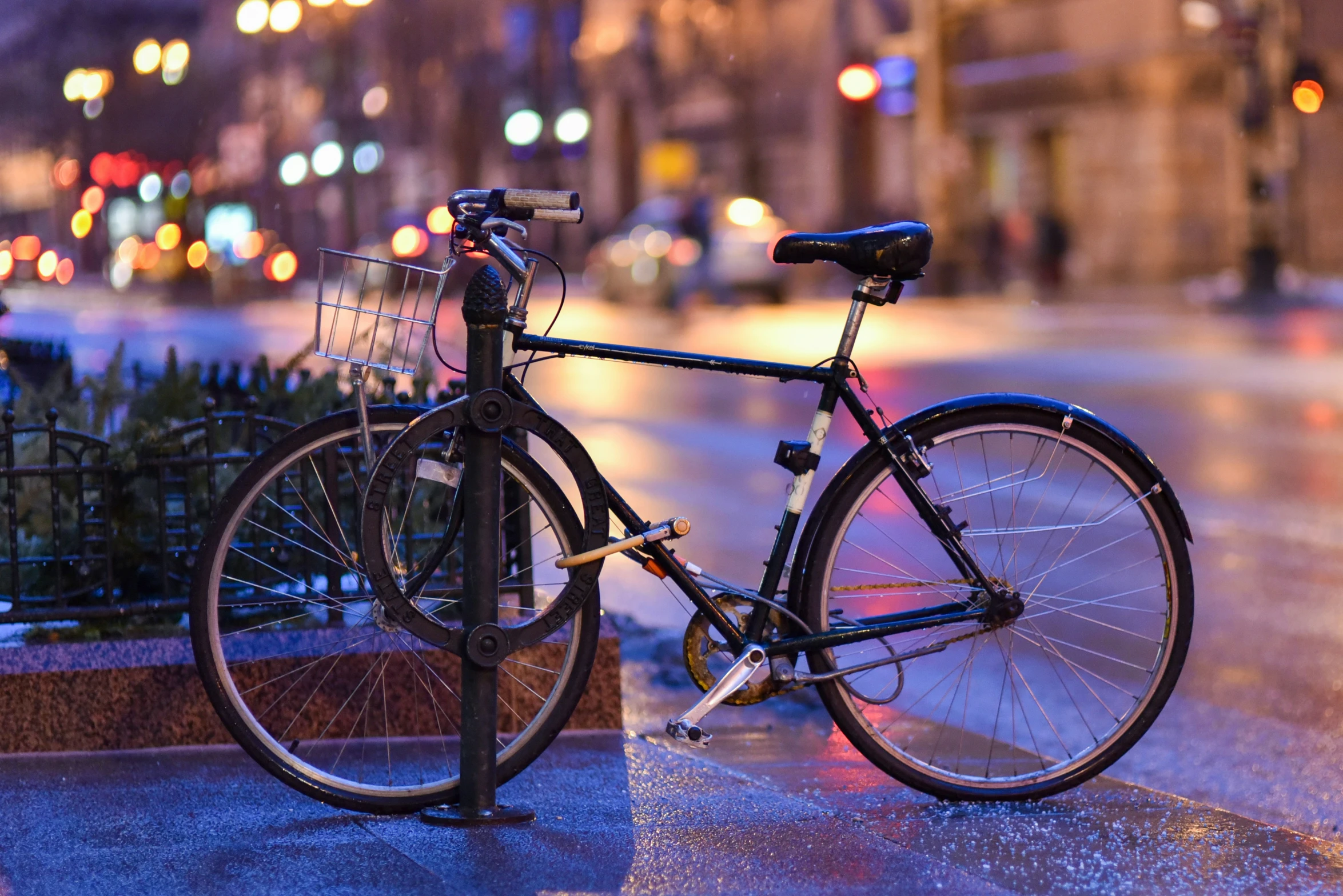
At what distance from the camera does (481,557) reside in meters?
3.64

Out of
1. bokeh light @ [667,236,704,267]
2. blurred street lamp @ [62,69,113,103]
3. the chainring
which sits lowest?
the chainring

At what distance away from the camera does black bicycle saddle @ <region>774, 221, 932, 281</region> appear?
3.78 metres

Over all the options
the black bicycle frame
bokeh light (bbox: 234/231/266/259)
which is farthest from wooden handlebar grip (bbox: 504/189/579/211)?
bokeh light (bbox: 234/231/266/259)

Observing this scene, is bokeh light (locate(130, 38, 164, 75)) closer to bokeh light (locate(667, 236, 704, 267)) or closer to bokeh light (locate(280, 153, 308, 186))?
bokeh light (locate(280, 153, 308, 186))

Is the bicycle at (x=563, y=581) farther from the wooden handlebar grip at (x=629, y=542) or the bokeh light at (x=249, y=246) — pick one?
the bokeh light at (x=249, y=246)

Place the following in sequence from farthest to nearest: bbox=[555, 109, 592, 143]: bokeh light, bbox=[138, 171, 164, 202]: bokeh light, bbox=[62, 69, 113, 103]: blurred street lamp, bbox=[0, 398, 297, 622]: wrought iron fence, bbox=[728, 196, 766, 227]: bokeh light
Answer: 1. bbox=[138, 171, 164, 202]: bokeh light
2. bbox=[728, 196, 766, 227]: bokeh light
3. bbox=[62, 69, 113, 103]: blurred street lamp
4. bbox=[555, 109, 592, 143]: bokeh light
5. bbox=[0, 398, 297, 622]: wrought iron fence

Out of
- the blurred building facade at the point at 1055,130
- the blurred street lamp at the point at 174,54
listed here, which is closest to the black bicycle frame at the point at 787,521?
the blurred building facade at the point at 1055,130

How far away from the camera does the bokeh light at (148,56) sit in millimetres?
30500

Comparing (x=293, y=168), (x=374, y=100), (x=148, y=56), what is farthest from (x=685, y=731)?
(x=374, y=100)

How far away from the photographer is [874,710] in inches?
207

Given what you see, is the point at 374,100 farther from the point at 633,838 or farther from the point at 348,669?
the point at 633,838

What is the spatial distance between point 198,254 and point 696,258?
1765cm

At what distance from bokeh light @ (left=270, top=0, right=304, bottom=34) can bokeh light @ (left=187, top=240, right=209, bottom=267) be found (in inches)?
673

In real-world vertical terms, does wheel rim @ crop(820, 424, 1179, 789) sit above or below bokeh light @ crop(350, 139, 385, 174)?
below
